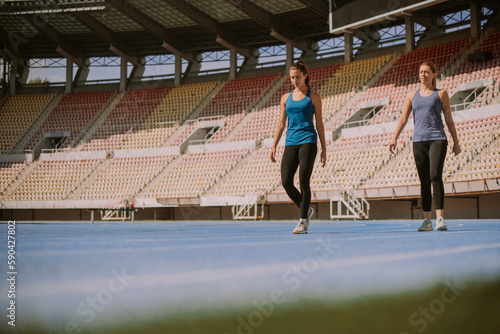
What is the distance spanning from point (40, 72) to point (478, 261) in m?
38.8

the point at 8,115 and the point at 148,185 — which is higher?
the point at 8,115

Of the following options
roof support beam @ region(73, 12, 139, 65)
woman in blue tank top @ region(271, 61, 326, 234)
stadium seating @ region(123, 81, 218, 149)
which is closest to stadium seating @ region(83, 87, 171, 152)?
stadium seating @ region(123, 81, 218, 149)

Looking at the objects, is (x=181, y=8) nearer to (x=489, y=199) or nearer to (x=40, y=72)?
(x=40, y=72)

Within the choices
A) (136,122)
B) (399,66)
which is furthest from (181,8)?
(399,66)

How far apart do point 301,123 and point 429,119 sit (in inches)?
59.1

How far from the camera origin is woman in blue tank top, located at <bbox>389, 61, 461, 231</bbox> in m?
5.70

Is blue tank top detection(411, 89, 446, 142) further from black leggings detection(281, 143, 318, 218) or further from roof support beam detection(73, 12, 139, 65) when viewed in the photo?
roof support beam detection(73, 12, 139, 65)

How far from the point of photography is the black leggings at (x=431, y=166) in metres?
5.68

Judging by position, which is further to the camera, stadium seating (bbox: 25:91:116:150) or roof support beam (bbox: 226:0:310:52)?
stadium seating (bbox: 25:91:116:150)

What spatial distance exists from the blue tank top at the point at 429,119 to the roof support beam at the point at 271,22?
75.3 feet

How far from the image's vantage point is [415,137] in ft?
19.4

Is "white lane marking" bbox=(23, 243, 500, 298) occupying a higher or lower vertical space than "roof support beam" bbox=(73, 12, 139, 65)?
lower

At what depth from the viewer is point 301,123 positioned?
5477 millimetres

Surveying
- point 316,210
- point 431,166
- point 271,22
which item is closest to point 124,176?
point 316,210
